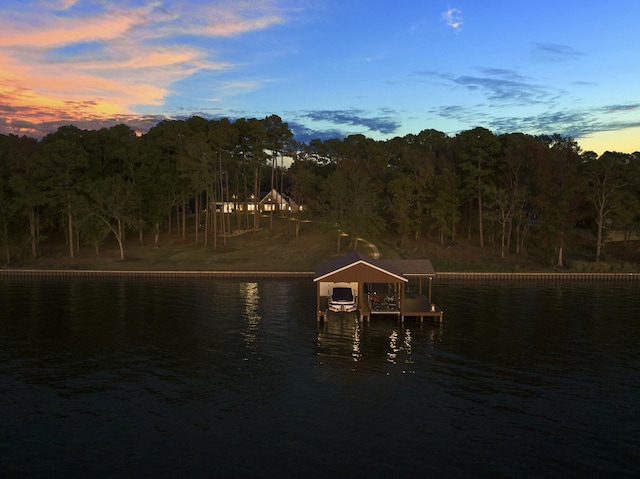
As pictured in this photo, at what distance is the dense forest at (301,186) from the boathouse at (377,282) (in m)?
36.9

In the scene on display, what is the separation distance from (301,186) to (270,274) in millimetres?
38058

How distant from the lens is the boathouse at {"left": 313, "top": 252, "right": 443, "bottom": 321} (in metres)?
42.5

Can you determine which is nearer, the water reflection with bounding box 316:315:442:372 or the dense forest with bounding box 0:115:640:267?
the water reflection with bounding box 316:315:442:372

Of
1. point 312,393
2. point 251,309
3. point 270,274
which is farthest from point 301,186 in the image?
point 312,393

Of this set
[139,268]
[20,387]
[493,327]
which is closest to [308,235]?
[139,268]

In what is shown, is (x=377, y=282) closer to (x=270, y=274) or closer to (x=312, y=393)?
(x=312, y=393)

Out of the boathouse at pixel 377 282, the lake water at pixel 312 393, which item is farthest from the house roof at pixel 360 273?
the lake water at pixel 312 393

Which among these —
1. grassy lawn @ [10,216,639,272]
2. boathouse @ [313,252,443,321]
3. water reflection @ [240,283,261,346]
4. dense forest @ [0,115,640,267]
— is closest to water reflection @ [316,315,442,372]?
boathouse @ [313,252,443,321]

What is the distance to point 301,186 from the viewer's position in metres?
106

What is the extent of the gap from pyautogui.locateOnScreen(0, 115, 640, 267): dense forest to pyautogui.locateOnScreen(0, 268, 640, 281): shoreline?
696 centimetres

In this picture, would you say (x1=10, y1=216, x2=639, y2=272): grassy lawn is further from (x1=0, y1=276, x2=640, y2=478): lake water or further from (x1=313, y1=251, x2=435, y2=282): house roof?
(x1=313, y1=251, x2=435, y2=282): house roof

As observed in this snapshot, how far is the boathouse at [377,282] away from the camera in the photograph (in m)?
42.5

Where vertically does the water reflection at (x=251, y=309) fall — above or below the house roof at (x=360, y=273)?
below

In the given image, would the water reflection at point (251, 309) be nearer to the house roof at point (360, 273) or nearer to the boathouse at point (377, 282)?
the boathouse at point (377, 282)
